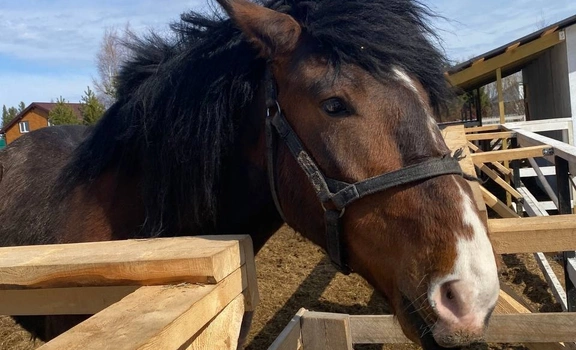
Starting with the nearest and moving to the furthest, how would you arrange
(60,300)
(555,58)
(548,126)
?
(60,300) → (548,126) → (555,58)

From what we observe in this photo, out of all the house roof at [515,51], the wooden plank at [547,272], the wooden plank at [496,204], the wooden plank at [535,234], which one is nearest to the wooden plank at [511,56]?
the house roof at [515,51]

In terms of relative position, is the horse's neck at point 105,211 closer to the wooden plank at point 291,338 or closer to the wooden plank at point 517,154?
the wooden plank at point 291,338

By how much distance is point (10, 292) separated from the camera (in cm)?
135

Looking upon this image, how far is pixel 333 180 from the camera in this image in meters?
1.63

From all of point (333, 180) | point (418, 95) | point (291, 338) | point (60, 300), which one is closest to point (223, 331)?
point (60, 300)

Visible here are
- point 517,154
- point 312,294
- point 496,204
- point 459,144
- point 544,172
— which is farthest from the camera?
point 544,172

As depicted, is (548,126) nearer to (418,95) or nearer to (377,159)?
(418,95)

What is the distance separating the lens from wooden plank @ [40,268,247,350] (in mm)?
849

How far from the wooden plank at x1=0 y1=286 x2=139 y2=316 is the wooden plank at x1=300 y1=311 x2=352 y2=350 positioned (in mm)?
1376

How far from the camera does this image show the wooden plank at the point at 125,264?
44.8 inches

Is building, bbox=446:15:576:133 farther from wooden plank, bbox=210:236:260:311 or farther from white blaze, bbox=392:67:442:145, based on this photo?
wooden plank, bbox=210:236:260:311

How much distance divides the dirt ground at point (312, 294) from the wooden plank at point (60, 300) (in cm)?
345

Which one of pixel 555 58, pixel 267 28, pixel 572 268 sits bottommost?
pixel 572 268

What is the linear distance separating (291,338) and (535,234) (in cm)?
121
